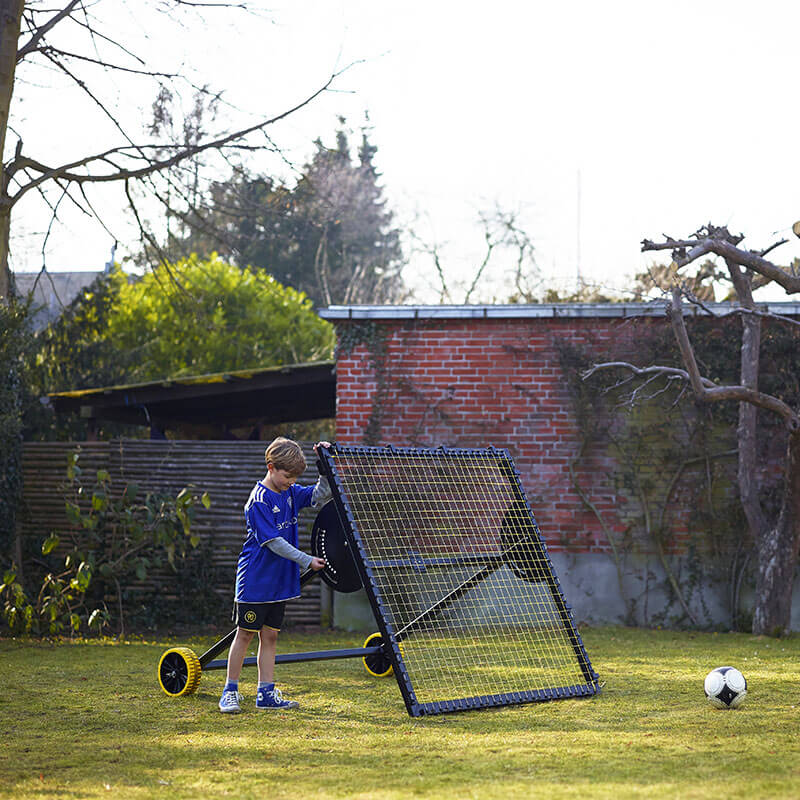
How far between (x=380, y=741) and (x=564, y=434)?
5.92 meters

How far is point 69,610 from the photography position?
31.7ft

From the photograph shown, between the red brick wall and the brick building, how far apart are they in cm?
1

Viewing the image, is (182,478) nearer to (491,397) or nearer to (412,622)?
(491,397)

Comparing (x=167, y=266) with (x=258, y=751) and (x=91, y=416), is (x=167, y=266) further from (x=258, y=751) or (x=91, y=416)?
(x=258, y=751)

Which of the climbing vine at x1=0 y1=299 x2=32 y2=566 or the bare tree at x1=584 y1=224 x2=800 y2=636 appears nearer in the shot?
the bare tree at x1=584 y1=224 x2=800 y2=636

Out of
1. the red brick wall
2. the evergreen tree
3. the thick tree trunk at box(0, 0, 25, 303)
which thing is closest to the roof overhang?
the red brick wall

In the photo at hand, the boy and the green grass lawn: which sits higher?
the boy

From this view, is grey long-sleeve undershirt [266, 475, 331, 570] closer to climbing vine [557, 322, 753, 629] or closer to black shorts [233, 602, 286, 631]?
black shorts [233, 602, 286, 631]

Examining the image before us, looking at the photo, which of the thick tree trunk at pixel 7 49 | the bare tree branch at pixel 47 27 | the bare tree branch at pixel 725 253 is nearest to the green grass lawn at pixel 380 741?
the bare tree branch at pixel 725 253

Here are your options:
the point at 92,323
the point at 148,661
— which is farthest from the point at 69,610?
the point at 92,323

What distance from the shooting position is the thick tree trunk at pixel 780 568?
376 inches

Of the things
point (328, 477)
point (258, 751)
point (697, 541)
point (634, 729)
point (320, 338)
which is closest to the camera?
point (258, 751)

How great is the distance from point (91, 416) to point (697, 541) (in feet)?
22.1

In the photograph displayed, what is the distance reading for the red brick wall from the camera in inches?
412
